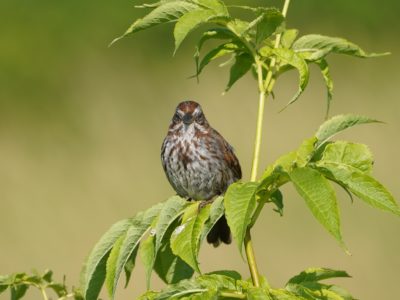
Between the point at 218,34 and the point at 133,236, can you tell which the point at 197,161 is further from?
the point at 133,236

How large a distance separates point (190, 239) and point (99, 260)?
1.08 feet

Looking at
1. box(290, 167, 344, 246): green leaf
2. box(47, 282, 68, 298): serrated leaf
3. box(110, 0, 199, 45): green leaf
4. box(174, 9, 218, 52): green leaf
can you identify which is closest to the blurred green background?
box(47, 282, 68, 298): serrated leaf

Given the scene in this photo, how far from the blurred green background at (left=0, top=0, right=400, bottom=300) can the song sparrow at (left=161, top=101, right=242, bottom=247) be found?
190cm

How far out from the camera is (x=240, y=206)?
2.80m

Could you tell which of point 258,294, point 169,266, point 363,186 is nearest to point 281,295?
point 258,294

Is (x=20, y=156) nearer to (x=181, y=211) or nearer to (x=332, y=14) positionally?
(x=332, y=14)

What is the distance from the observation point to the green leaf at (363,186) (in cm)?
274

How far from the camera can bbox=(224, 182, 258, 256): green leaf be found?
2.74 meters

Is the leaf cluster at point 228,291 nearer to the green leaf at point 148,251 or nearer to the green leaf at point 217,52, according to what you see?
the green leaf at point 148,251

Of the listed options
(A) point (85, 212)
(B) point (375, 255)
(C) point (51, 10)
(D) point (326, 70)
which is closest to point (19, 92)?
(C) point (51, 10)

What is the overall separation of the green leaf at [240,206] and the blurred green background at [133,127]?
4102 mm

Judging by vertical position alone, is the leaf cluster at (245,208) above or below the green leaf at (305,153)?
below

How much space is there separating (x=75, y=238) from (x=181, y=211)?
578 cm

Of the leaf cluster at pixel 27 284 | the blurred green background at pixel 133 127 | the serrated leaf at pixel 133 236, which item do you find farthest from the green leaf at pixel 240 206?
the blurred green background at pixel 133 127
